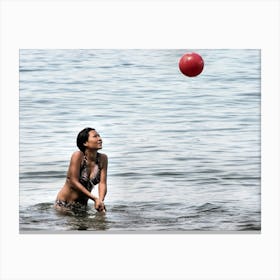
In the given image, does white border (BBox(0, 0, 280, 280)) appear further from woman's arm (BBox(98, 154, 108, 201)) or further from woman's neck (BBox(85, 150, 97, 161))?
woman's neck (BBox(85, 150, 97, 161))

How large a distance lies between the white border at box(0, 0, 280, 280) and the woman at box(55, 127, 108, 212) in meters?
0.27

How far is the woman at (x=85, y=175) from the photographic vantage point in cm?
3278

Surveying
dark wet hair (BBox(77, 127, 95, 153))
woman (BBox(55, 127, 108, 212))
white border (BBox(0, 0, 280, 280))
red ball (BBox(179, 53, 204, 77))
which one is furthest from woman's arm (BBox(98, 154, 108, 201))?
red ball (BBox(179, 53, 204, 77))

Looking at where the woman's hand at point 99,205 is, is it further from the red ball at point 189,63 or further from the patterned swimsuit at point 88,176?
the red ball at point 189,63

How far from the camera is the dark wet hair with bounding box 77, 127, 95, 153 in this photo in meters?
32.8

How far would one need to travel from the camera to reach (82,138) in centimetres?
3278
